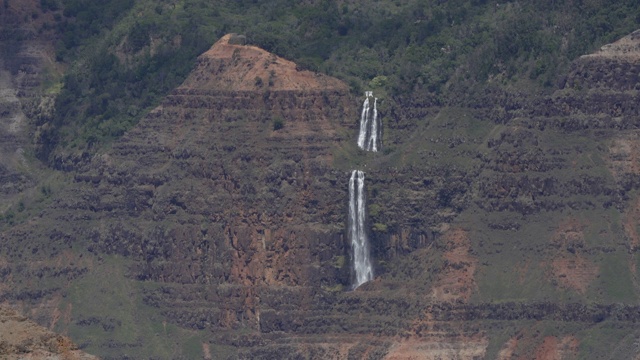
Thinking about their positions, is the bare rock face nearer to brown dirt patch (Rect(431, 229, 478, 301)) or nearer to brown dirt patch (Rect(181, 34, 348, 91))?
brown dirt patch (Rect(431, 229, 478, 301))

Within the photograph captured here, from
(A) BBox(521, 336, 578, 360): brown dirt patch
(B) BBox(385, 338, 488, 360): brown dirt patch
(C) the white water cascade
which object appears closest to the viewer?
(A) BBox(521, 336, 578, 360): brown dirt patch

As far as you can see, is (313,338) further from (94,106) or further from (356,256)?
(94,106)

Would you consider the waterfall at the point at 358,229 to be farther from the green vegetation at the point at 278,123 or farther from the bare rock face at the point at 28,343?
the bare rock face at the point at 28,343

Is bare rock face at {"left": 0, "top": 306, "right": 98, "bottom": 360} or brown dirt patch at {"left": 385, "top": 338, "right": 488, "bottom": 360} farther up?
bare rock face at {"left": 0, "top": 306, "right": 98, "bottom": 360}

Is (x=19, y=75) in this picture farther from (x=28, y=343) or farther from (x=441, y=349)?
(x=28, y=343)

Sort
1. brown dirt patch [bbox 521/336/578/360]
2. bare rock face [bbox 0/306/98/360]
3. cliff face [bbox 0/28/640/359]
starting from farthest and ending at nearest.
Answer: cliff face [bbox 0/28/640/359] → brown dirt patch [bbox 521/336/578/360] → bare rock face [bbox 0/306/98/360]

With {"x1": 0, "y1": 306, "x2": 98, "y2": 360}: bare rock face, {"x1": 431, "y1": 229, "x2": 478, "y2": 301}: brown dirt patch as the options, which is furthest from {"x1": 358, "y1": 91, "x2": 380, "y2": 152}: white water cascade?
{"x1": 0, "y1": 306, "x2": 98, "y2": 360}: bare rock face

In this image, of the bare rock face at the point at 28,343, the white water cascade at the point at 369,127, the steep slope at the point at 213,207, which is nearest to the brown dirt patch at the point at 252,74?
the steep slope at the point at 213,207
